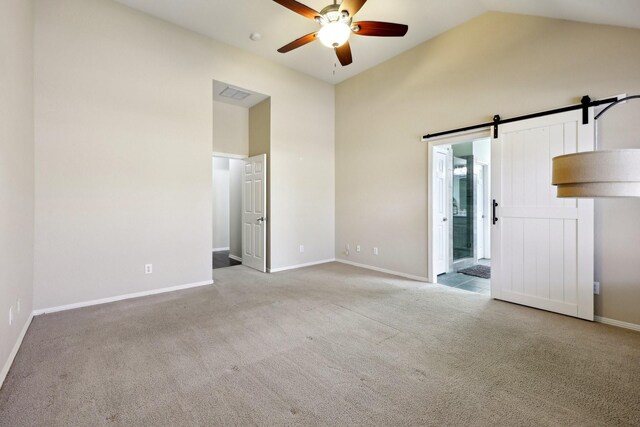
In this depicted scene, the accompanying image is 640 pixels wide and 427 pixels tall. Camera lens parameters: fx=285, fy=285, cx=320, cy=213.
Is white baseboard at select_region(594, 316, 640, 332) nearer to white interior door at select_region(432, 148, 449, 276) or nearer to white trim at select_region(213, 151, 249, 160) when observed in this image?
white interior door at select_region(432, 148, 449, 276)

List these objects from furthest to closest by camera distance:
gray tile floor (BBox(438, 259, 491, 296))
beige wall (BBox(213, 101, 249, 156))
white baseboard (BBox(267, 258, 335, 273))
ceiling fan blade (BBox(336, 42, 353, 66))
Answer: beige wall (BBox(213, 101, 249, 156)), white baseboard (BBox(267, 258, 335, 273)), gray tile floor (BBox(438, 259, 491, 296)), ceiling fan blade (BBox(336, 42, 353, 66))

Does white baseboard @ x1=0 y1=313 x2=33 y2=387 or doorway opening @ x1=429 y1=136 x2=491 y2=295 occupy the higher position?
doorway opening @ x1=429 y1=136 x2=491 y2=295

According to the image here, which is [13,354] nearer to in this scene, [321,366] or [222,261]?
[321,366]

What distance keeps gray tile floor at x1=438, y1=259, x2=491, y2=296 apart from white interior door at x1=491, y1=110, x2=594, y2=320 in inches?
18.0

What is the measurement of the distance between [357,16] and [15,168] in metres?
3.99

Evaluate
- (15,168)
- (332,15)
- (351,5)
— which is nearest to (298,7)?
(332,15)

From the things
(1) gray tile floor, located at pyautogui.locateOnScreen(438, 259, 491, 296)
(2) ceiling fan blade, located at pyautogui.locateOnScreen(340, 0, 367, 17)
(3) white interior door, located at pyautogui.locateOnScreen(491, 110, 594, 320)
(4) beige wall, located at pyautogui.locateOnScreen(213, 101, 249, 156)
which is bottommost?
(1) gray tile floor, located at pyautogui.locateOnScreen(438, 259, 491, 296)

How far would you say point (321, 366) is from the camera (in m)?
2.14

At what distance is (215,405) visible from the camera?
1729 mm

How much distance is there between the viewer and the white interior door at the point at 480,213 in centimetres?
614

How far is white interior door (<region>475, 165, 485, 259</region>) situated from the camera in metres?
6.14

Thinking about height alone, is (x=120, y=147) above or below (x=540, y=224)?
above

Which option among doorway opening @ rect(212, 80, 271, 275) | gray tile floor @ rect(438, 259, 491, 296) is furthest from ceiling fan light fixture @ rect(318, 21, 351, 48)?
gray tile floor @ rect(438, 259, 491, 296)

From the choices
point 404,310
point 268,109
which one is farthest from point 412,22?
→ point 404,310
